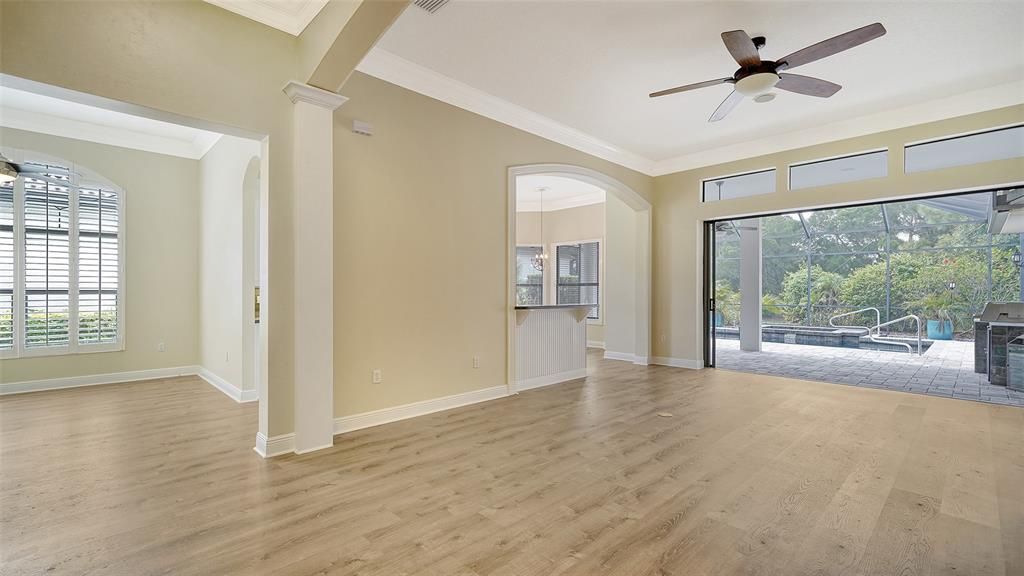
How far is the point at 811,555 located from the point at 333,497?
2.42 metres

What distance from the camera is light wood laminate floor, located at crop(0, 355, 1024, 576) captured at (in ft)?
6.31

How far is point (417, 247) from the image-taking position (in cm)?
403

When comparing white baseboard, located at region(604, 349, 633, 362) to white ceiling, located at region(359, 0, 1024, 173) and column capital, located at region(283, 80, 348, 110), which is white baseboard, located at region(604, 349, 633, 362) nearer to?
white ceiling, located at region(359, 0, 1024, 173)

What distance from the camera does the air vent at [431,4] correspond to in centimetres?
301

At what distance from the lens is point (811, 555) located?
1.95 m

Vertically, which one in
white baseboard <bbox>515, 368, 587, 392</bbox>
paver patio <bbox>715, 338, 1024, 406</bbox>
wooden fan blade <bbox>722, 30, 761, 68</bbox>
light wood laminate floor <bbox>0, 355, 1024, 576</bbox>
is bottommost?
paver patio <bbox>715, 338, 1024, 406</bbox>

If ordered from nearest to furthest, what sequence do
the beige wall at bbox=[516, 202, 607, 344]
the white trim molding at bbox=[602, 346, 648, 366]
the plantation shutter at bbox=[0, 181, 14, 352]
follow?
the plantation shutter at bbox=[0, 181, 14, 352] → the white trim molding at bbox=[602, 346, 648, 366] → the beige wall at bbox=[516, 202, 607, 344]

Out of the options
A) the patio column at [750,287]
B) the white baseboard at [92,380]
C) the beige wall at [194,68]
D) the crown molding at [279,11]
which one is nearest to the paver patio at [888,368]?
the patio column at [750,287]

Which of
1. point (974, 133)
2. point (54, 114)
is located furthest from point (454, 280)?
point (974, 133)

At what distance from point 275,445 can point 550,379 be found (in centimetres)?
322

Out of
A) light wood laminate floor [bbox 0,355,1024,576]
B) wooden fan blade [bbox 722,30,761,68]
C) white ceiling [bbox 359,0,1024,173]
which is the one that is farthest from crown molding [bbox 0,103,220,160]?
wooden fan blade [bbox 722,30,761,68]

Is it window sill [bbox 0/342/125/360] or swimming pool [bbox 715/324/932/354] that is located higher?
window sill [bbox 0/342/125/360]

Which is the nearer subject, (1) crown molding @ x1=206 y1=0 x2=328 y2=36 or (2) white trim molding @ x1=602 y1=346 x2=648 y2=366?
(1) crown molding @ x1=206 y1=0 x2=328 y2=36

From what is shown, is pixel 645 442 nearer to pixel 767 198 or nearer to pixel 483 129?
pixel 483 129
